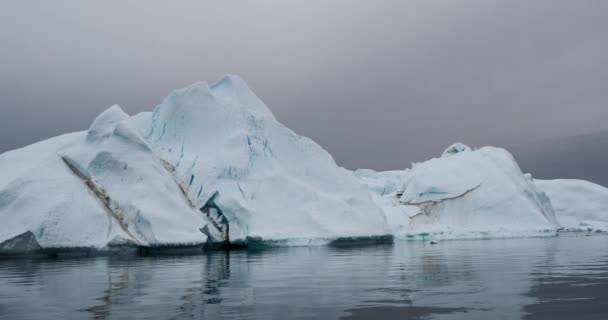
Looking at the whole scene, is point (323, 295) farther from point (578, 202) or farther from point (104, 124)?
point (578, 202)

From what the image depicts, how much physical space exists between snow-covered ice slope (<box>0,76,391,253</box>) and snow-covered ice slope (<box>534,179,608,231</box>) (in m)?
35.0

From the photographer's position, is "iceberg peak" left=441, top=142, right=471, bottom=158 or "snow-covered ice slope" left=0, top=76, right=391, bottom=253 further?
"iceberg peak" left=441, top=142, right=471, bottom=158

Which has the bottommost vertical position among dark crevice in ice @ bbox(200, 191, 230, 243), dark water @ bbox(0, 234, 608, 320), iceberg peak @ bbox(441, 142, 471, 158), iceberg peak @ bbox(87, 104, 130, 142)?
dark water @ bbox(0, 234, 608, 320)

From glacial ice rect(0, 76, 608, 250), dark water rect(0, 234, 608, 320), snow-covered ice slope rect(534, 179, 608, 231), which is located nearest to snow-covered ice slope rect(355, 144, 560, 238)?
snow-covered ice slope rect(534, 179, 608, 231)

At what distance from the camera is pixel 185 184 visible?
30469 mm

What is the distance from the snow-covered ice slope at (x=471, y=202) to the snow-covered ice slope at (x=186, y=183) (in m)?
13.3

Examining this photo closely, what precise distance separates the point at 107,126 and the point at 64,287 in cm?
1885

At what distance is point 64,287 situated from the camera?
11.0 m

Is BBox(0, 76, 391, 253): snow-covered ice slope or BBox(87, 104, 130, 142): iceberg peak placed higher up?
BBox(87, 104, 130, 142): iceberg peak

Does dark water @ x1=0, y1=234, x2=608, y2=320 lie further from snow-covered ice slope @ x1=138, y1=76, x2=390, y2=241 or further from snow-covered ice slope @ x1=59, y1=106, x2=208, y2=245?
snow-covered ice slope @ x1=138, y1=76, x2=390, y2=241

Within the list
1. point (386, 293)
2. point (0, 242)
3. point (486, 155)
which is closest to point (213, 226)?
point (0, 242)

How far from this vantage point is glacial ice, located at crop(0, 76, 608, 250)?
24.3 m

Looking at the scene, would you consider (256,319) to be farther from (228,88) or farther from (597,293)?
(228,88)

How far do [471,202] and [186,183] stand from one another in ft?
83.2
